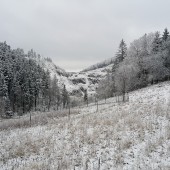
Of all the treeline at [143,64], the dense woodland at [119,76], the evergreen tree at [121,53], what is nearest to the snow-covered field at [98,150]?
the dense woodland at [119,76]

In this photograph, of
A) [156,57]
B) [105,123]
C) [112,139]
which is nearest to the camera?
[112,139]

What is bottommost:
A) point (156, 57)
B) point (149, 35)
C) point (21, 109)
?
point (21, 109)

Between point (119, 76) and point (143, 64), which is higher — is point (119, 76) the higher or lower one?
the lower one

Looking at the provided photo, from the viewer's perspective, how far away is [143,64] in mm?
61406

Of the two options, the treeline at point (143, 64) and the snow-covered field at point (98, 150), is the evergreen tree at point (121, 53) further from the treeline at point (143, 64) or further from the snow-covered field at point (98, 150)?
the snow-covered field at point (98, 150)

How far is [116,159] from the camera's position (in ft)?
31.4

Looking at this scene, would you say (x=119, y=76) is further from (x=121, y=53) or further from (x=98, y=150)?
(x=98, y=150)

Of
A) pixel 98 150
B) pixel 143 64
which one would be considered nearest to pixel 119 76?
pixel 143 64

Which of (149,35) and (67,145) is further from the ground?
(149,35)

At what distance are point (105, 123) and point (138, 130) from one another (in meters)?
3.92

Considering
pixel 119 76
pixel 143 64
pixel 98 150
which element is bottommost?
pixel 98 150

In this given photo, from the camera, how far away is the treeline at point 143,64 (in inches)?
2194

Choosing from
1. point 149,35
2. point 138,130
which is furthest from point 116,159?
point 149,35

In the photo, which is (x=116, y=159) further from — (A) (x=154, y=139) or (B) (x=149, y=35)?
(B) (x=149, y=35)
